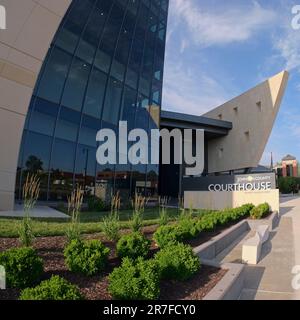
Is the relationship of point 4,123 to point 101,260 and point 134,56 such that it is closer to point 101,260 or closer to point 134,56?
point 101,260

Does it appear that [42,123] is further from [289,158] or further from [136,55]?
[289,158]

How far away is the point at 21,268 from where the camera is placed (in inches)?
182

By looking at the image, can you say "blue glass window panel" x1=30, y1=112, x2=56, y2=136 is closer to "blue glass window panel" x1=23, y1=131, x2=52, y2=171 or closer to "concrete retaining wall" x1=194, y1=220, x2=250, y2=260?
"blue glass window panel" x1=23, y1=131, x2=52, y2=171

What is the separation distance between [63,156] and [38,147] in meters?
1.57

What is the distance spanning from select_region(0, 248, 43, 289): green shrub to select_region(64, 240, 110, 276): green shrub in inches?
27.0

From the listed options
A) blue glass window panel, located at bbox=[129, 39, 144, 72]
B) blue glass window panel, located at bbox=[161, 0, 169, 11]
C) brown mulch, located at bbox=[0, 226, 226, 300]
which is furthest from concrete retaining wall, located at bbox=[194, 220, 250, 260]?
blue glass window panel, located at bbox=[161, 0, 169, 11]

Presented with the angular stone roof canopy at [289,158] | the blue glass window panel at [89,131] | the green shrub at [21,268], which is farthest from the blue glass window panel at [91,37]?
the angular stone roof canopy at [289,158]

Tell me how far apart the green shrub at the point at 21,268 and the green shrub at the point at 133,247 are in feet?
6.35

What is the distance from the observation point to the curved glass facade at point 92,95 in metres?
16.3

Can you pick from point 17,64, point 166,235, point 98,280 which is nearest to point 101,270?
point 98,280

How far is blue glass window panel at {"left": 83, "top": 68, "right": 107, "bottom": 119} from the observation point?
19156 millimetres

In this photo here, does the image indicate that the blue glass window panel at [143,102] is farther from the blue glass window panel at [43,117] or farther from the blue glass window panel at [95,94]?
the blue glass window panel at [43,117]

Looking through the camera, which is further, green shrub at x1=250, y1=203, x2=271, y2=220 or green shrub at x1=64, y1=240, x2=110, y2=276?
green shrub at x1=250, y1=203, x2=271, y2=220

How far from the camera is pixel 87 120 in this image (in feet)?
61.9
